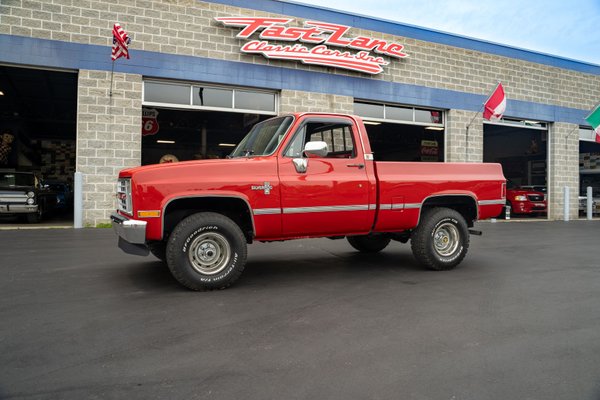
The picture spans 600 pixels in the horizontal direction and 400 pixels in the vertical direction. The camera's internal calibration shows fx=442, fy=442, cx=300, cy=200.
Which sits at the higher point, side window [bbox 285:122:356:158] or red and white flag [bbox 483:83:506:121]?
red and white flag [bbox 483:83:506:121]

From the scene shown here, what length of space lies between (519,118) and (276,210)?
17.4m

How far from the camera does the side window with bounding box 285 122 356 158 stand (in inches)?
232

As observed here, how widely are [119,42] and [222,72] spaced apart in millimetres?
3136

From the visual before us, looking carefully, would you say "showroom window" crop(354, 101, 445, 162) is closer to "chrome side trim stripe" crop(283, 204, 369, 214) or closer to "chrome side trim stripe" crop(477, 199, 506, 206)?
"chrome side trim stripe" crop(477, 199, 506, 206)

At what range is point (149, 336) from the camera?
3564mm

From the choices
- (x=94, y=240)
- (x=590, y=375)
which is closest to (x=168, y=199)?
(x=590, y=375)

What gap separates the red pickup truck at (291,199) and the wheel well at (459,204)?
0.7 inches

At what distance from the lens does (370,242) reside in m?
7.75

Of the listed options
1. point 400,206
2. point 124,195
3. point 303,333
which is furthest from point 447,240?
point 124,195

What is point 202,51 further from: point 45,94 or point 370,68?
point 45,94

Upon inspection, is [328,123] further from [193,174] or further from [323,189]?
[193,174]

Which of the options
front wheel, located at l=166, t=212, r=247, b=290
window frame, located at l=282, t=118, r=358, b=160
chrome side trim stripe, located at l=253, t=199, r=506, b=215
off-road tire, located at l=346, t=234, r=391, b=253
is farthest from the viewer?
off-road tire, located at l=346, t=234, r=391, b=253

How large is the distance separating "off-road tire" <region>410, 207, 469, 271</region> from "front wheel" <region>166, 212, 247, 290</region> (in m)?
2.67

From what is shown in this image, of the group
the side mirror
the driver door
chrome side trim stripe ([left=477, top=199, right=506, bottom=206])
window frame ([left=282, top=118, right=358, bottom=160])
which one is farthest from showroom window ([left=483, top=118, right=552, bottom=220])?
the side mirror
